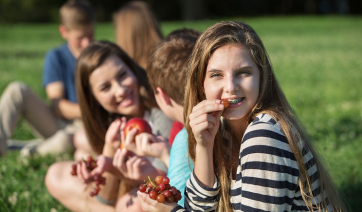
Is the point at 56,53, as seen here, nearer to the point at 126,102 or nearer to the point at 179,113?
the point at 126,102

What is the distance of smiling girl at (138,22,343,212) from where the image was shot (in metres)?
2.00

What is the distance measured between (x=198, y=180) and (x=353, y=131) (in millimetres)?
3689

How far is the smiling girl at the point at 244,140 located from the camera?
6.55 feet

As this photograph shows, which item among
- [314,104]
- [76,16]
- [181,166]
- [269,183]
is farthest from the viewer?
[314,104]

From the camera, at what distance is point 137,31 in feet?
18.0

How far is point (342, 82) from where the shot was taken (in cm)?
897

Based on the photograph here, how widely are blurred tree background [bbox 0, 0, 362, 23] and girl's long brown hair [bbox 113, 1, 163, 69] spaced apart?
105 feet

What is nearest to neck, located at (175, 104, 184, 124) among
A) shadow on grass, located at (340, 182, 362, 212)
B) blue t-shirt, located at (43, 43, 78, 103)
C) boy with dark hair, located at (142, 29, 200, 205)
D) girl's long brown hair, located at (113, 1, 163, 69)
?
boy with dark hair, located at (142, 29, 200, 205)

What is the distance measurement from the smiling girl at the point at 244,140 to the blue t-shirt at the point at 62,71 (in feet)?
12.9

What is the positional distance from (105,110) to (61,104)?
1.94 meters

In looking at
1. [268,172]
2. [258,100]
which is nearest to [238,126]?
[258,100]

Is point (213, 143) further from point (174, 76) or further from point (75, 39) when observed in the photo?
point (75, 39)

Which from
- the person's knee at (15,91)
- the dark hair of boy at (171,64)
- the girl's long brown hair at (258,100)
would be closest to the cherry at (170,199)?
the girl's long brown hair at (258,100)

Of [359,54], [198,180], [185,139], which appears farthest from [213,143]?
[359,54]
